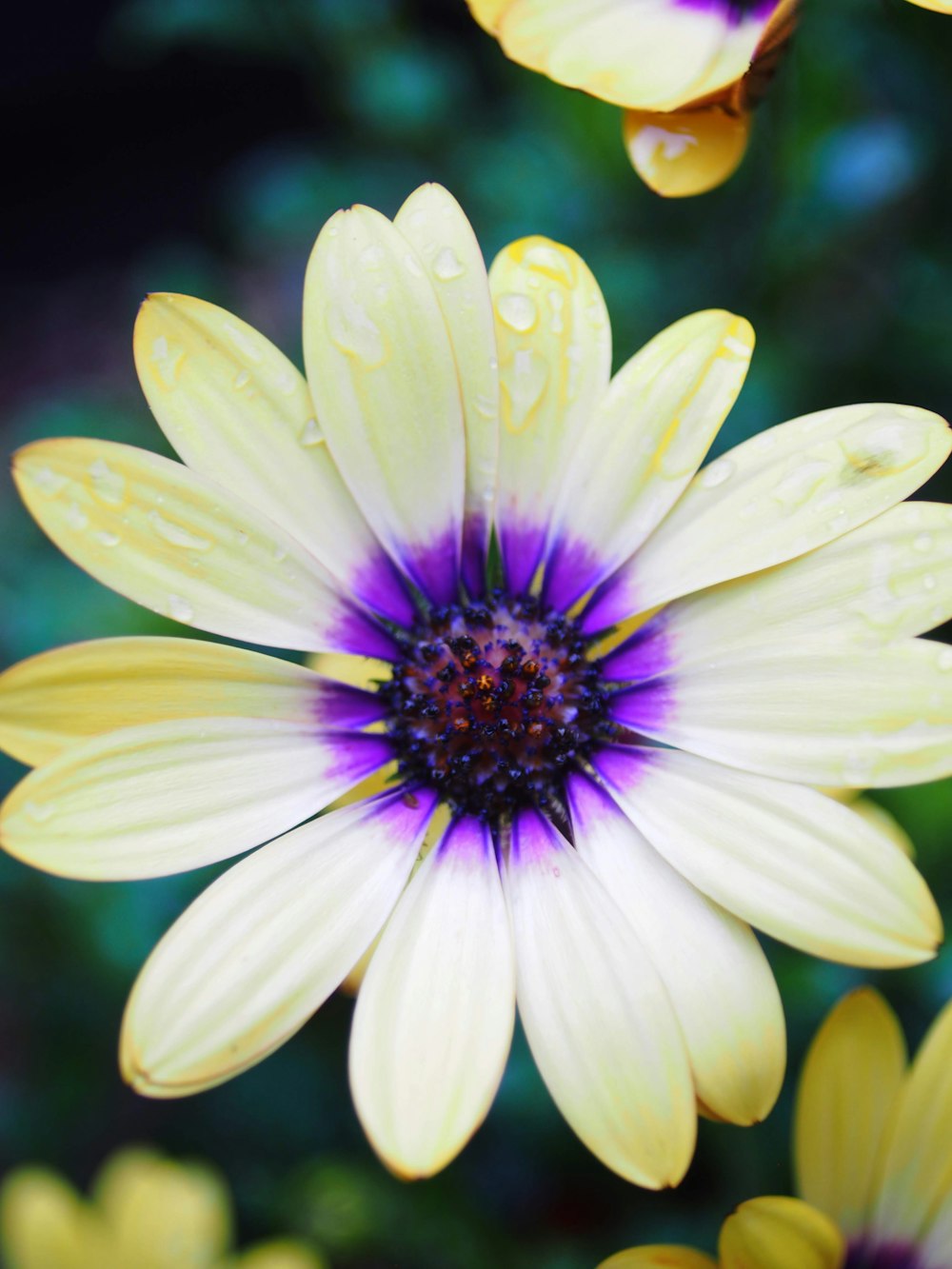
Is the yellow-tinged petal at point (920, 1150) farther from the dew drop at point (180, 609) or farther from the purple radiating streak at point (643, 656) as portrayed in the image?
the dew drop at point (180, 609)

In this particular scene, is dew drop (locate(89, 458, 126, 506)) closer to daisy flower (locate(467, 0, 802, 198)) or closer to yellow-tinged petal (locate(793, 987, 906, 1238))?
daisy flower (locate(467, 0, 802, 198))

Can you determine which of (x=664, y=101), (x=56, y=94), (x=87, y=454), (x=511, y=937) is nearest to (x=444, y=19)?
(x=56, y=94)

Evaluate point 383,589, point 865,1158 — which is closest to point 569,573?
point 383,589

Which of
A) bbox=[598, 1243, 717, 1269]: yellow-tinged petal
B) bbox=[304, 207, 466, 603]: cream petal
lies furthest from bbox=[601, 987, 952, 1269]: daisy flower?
bbox=[304, 207, 466, 603]: cream petal

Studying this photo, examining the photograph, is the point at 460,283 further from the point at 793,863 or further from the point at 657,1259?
the point at 657,1259

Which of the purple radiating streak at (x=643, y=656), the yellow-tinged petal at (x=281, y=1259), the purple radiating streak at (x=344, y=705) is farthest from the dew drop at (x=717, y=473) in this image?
the yellow-tinged petal at (x=281, y=1259)

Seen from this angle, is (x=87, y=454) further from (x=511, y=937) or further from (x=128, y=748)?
(x=511, y=937)

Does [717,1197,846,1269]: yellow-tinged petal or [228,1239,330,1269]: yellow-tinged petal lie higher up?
[717,1197,846,1269]: yellow-tinged petal
